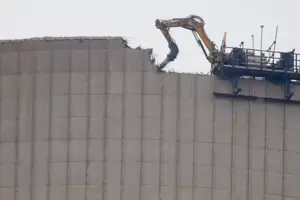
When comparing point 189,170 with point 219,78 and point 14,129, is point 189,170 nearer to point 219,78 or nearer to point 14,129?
point 219,78

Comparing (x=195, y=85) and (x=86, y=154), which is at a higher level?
(x=195, y=85)

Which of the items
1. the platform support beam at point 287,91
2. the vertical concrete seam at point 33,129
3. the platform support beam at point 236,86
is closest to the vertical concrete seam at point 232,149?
the platform support beam at point 236,86

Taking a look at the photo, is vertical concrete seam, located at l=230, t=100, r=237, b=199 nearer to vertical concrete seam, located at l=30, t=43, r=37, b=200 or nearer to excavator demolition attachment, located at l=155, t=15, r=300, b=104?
excavator demolition attachment, located at l=155, t=15, r=300, b=104

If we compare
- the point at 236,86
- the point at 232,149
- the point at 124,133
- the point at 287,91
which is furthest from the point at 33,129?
the point at 287,91

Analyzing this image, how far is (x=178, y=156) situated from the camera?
66.6 m

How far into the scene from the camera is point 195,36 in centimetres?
7131

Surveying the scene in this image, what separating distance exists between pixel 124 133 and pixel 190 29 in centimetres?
921

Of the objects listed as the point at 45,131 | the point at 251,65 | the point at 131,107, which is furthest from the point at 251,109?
the point at 45,131

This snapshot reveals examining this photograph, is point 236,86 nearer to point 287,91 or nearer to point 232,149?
point 287,91

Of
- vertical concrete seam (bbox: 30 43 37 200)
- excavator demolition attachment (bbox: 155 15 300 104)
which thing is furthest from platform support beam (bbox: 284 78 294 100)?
vertical concrete seam (bbox: 30 43 37 200)

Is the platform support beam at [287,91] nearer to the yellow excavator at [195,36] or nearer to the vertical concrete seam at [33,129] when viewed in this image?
the yellow excavator at [195,36]

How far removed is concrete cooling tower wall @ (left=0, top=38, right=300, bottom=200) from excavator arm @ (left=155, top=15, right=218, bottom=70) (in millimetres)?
2290

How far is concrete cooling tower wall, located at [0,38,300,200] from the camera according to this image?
218ft

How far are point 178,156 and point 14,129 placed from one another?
33.5ft
